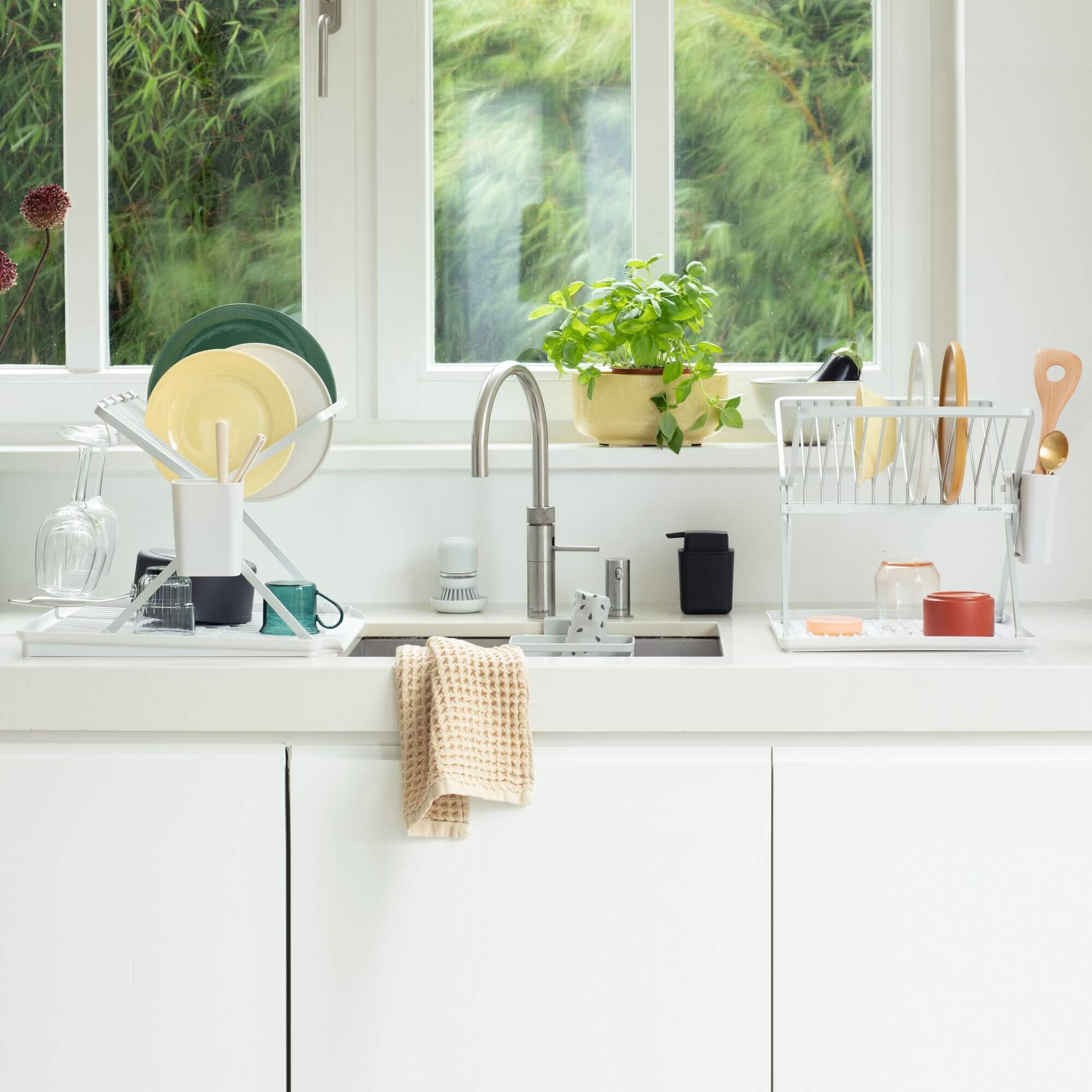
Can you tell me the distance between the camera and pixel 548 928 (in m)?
1.35

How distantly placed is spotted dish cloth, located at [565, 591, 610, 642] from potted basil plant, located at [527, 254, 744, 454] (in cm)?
31

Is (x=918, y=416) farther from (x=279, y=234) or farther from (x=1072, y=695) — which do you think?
(x=279, y=234)

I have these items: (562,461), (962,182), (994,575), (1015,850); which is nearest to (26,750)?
(562,461)

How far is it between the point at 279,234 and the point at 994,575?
1.28 meters

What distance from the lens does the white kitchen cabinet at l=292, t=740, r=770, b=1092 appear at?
134 cm

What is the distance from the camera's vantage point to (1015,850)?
1.33 metres

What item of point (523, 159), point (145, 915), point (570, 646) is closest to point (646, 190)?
point (523, 159)

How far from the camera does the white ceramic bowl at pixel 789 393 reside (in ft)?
5.71

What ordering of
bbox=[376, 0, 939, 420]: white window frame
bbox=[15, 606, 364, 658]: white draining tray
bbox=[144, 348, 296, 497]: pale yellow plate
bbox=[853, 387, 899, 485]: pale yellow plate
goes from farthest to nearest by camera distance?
bbox=[376, 0, 939, 420]: white window frame
bbox=[853, 387, 899, 485]: pale yellow plate
bbox=[144, 348, 296, 497]: pale yellow plate
bbox=[15, 606, 364, 658]: white draining tray

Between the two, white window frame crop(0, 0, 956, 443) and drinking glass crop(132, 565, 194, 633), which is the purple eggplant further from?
drinking glass crop(132, 565, 194, 633)

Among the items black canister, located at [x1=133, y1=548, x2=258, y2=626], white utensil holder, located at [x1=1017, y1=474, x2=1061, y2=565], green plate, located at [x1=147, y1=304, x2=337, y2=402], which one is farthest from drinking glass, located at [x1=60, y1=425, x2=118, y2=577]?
white utensil holder, located at [x1=1017, y1=474, x2=1061, y2=565]

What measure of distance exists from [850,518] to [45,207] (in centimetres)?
130

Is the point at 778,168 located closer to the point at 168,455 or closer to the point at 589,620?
the point at 589,620

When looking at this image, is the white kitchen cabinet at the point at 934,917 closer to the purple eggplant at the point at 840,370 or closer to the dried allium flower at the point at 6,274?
the purple eggplant at the point at 840,370
